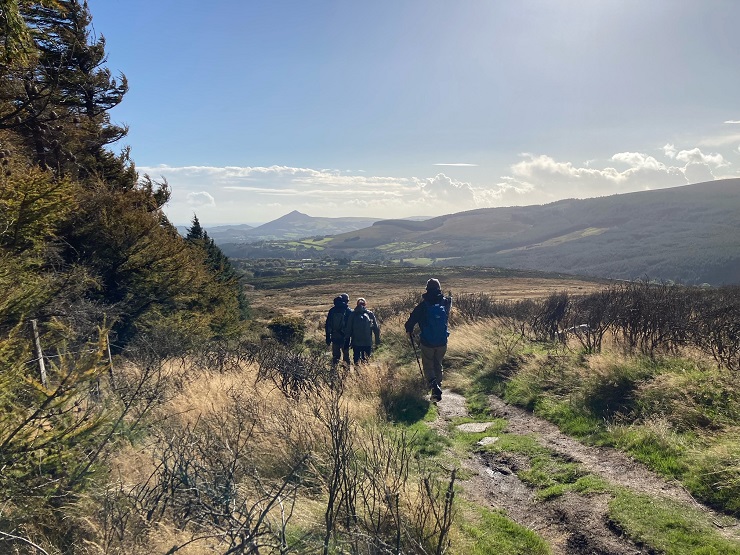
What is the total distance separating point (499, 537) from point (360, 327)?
626 cm

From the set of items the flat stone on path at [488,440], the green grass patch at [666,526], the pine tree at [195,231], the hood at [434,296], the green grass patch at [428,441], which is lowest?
the flat stone on path at [488,440]

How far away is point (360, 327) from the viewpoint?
31.0 ft

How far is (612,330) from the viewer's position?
351 inches

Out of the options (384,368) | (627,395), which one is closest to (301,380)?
(384,368)

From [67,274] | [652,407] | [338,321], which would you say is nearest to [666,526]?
[652,407]

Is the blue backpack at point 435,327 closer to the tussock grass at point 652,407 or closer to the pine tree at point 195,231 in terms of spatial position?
the tussock grass at point 652,407

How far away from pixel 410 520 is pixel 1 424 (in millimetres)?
2754

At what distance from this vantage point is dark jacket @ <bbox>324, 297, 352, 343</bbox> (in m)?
9.87

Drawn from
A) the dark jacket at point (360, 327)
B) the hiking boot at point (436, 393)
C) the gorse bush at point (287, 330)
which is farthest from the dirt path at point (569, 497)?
the gorse bush at point (287, 330)

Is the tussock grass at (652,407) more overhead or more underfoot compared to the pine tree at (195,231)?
more underfoot

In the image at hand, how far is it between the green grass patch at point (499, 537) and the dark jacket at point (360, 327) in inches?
231

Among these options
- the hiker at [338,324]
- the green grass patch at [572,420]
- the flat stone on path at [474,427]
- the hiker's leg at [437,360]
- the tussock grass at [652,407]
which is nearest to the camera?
the tussock grass at [652,407]

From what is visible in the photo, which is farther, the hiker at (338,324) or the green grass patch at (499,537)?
the hiker at (338,324)

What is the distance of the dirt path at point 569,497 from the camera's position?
329cm
